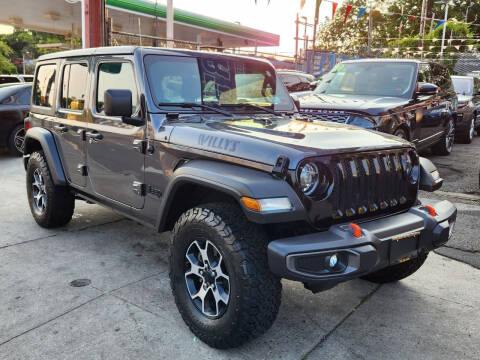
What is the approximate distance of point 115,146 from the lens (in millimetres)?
3672

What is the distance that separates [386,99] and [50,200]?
16.0 ft

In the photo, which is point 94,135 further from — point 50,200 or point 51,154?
point 50,200

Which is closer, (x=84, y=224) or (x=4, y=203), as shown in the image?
(x=84, y=224)

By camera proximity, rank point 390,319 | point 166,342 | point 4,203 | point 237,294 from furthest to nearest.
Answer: point 4,203 < point 390,319 < point 166,342 < point 237,294

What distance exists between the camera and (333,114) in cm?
623

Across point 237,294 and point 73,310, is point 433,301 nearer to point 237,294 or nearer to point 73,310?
point 237,294

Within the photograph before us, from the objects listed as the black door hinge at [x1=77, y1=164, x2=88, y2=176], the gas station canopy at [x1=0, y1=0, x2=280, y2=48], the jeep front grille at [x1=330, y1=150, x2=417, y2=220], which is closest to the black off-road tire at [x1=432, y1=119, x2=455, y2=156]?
the jeep front grille at [x1=330, y1=150, x2=417, y2=220]

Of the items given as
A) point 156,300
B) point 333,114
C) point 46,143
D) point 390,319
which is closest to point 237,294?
point 156,300

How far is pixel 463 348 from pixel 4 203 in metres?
5.44

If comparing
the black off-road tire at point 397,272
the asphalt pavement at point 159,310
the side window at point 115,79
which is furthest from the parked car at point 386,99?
the side window at point 115,79

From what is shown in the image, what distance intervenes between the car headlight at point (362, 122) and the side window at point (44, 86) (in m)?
3.71

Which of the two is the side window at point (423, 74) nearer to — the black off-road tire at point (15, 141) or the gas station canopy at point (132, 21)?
the black off-road tire at point (15, 141)

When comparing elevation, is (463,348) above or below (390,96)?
below

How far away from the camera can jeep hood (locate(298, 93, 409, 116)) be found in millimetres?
6227
